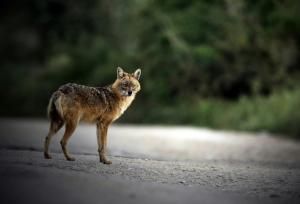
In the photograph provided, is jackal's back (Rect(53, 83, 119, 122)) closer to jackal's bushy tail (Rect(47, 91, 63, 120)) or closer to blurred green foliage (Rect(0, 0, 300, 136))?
jackal's bushy tail (Rect(47, 91, 63, 120))

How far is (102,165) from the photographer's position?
11.4 meters

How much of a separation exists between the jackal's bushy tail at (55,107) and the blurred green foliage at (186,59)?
52.3 ft

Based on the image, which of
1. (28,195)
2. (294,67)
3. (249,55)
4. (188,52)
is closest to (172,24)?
(188,52)

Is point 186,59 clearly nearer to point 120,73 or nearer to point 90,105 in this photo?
point 120,73

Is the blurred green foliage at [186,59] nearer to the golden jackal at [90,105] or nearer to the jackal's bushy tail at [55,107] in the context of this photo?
the golden jackal at [90,105]

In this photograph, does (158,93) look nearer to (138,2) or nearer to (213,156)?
(138,2)

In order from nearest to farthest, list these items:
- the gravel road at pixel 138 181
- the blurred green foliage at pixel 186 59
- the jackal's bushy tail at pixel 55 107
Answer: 1. the gravel road at pixel 138 181
2. the jackal's bushy tail at pixel 55 107
3. the blurred green foliage at pixel 186 59

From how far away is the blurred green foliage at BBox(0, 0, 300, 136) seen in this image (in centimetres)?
3061

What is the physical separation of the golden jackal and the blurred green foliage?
15208 millimetres

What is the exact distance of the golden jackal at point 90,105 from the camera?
11.0 metres

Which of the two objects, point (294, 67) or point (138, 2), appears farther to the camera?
point (138, 2)

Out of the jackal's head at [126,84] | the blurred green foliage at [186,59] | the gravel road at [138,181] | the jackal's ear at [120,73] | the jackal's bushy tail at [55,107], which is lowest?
the gravel road at [138,181]

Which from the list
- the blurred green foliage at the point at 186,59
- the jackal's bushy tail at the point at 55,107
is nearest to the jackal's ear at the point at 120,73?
the jackal's bushy tail at the point at 55,107

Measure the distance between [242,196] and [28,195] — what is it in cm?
333
